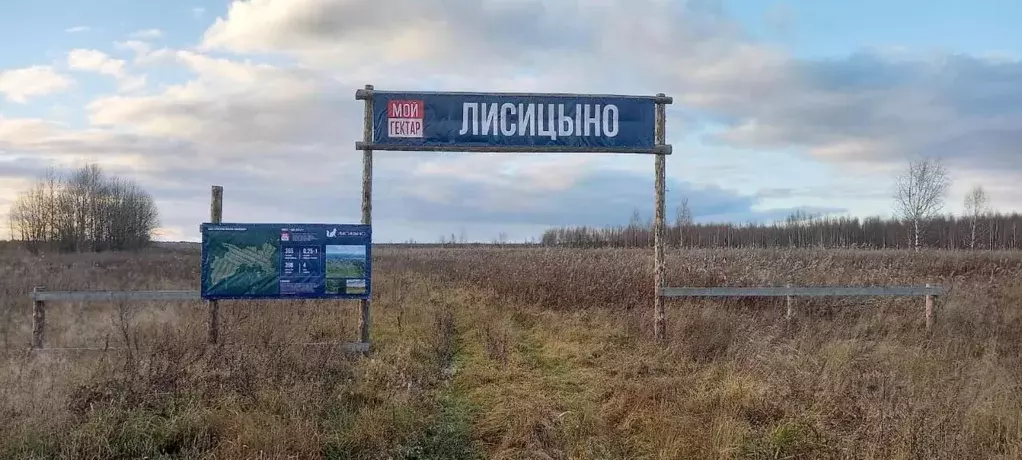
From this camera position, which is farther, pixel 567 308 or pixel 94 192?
pixel 94 192

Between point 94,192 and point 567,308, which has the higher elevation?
point 94,192

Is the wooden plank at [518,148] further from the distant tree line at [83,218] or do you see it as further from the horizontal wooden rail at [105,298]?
the distant tree line at [83,218]

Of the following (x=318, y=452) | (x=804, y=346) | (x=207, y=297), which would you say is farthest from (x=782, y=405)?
(x=207, y=297)

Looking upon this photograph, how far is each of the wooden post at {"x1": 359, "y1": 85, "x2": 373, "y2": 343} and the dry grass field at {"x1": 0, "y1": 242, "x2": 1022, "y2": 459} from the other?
1.30 feet

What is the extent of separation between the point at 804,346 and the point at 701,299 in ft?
11.8

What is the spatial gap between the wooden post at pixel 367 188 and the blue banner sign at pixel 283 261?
0.80 feet

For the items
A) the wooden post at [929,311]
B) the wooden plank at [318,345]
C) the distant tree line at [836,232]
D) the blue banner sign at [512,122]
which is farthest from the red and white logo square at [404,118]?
the distant tree line at [836,232]

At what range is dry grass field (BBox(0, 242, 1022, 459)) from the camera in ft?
16.5

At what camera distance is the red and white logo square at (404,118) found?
909 cm

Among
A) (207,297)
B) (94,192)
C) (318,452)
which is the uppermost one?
(94,192)

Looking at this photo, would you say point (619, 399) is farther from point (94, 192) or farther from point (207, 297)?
point (94, 192)

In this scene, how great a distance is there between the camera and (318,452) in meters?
4.91

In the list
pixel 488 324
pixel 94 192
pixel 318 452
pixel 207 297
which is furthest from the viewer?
pixel 94 192

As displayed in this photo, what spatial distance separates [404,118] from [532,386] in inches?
168
